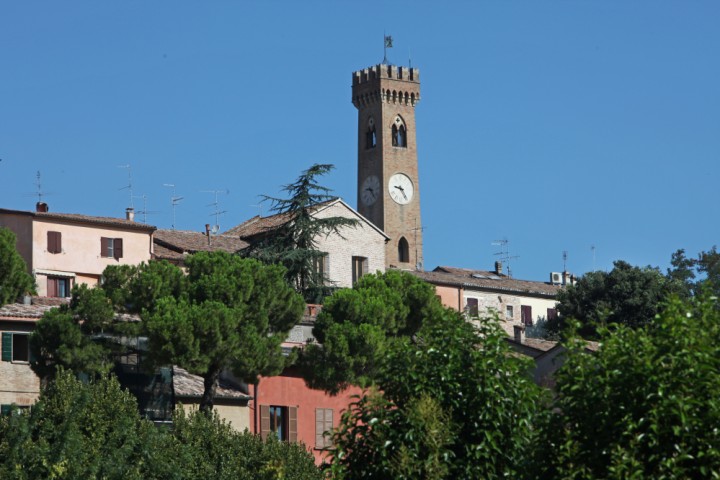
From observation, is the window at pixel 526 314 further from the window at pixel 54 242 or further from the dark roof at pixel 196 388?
the dark roof at pixel 196 388

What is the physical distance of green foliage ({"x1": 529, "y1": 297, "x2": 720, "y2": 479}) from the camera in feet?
50.5

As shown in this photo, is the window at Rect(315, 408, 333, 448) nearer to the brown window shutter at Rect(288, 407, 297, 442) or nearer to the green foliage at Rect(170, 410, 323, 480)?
the brown window shutter at Rect(288, 407, 297, 442)

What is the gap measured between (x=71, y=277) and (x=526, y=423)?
42308mm

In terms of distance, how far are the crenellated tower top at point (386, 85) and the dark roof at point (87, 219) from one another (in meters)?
39.1

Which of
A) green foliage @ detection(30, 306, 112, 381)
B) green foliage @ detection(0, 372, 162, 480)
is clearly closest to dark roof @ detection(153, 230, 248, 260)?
green foliage @ detection(30, 306, 112, 381)

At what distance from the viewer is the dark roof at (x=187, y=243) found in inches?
2488

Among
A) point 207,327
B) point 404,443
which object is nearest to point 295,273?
point 207,327

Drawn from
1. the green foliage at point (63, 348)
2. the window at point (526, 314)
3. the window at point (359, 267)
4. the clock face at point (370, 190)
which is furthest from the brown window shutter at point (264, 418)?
the clock face at point (370, 190)

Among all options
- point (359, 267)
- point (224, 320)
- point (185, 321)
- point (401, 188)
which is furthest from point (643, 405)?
point (401, 188)

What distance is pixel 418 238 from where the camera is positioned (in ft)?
304

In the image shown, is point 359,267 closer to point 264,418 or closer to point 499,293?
point 499,293

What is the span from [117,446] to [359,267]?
111 feet

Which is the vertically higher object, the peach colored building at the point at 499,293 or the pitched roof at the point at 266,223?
the pitched roof at the point at 266,223

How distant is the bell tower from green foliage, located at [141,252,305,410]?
149 feet
